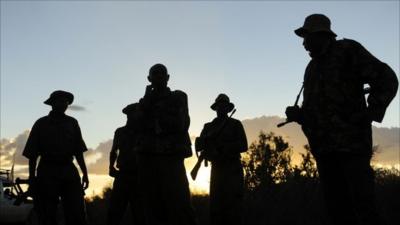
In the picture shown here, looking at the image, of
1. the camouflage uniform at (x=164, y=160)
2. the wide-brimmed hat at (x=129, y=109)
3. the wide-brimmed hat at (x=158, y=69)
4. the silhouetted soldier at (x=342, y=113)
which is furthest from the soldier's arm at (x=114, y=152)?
the silhouetted soldier at (x=342, y=113)

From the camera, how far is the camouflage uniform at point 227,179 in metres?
8.00

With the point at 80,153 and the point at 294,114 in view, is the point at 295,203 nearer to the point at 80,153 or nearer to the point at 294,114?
the point at 80,153

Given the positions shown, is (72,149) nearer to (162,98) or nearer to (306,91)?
(162,98)

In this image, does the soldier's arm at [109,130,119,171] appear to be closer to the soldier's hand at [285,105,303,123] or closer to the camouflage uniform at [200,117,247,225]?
the camouflage uniform at [200,117,247,225]

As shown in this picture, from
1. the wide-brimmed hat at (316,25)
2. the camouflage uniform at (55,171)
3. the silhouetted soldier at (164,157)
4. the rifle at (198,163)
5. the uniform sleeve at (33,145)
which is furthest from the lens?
the rifle at (198,163)

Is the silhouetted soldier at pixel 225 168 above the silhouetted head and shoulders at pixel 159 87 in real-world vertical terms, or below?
below

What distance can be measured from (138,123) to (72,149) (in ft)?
6.19

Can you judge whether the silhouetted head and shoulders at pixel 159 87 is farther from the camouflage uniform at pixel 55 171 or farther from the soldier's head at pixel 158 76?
the camouflage uniform at pixel 55 171

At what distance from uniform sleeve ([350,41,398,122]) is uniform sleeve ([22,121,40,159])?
15.1ft

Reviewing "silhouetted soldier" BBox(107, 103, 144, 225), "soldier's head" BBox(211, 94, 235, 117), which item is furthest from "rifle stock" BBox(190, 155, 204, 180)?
"silhouetted soldier" BBox(107, 103, 144, 225)

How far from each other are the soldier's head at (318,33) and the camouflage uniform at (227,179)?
359 cm

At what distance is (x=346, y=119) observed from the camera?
Answer: 4.43 m

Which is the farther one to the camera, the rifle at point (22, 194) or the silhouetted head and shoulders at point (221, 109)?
Result: the silhouetted head and shoulders at point (221, 109)

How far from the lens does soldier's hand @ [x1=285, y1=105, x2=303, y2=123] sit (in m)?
4.64
